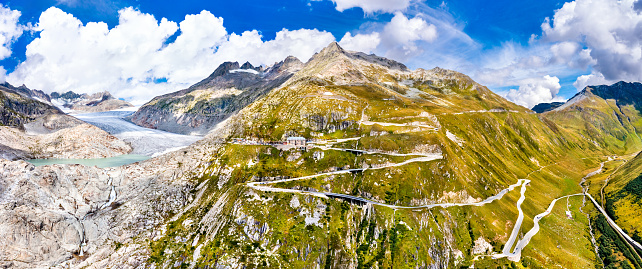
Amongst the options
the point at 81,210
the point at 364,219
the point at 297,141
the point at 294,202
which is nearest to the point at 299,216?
the point at 294,202

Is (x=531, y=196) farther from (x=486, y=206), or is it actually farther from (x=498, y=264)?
(x=498, y=264)

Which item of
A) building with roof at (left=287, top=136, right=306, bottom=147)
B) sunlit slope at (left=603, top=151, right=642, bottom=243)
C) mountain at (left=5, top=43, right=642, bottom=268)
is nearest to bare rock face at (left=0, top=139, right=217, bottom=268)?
mountain at (left=5, top=43, right=642, bottom=268)

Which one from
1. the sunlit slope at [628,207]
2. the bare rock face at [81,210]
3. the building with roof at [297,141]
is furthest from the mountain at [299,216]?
the building with roof at [297,141]

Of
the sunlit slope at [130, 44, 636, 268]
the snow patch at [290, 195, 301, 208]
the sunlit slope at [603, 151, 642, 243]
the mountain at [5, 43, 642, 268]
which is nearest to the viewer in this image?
the mountain at [5, 43, 642, 268]

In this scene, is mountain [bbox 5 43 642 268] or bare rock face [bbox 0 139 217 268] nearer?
bare rock face [bbox 0 139 217 268]

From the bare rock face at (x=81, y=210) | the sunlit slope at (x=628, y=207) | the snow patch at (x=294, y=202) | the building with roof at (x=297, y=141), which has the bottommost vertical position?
the bare rock face at (x=81, y=210)

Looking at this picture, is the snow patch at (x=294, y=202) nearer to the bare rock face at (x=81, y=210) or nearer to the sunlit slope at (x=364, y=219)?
the sunlit slope at (x=364, y=219)

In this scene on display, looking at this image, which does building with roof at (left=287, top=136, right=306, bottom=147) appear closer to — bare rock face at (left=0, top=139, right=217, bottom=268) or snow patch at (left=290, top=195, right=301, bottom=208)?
snow patch at (left=290, top=195, right=301, bottom=208)

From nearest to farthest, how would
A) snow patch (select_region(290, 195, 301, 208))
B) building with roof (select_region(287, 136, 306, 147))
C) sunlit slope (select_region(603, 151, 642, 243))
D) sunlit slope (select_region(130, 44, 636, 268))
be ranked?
sunlit slope (select_region(130, 44, 636, 268))
snow patch (select_region(290, 195, 301, 208))
sunlit slope (select_region(603, 151, 642, 243))
building with roof (select_region(287, 136, 306, 147))
